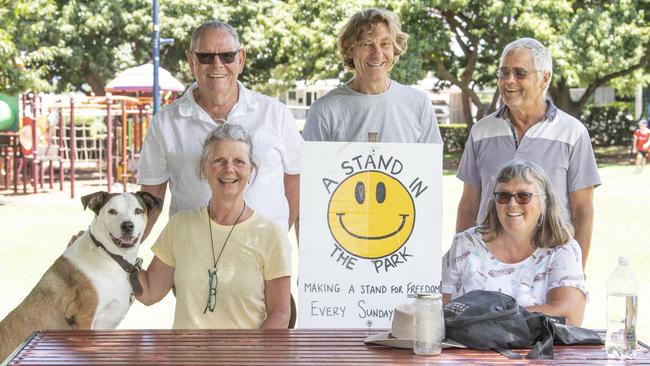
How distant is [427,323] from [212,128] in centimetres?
191

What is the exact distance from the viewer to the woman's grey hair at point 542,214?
398 centimetres

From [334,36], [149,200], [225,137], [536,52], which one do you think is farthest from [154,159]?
[334,36]

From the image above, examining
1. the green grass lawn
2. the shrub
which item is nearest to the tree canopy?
the shrub

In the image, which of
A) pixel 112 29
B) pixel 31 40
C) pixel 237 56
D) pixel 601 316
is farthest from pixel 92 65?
pixel 237 56

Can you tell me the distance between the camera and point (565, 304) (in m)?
3.89

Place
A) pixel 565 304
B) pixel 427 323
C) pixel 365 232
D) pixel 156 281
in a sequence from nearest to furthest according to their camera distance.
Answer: pixel 427 323 → pixel 565 304 → pixel 365 232 → pixel 156 281

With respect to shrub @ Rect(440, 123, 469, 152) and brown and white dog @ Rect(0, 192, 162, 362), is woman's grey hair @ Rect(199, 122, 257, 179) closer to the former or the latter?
brown and white dog @ Rect(0, 192, 162, 362)

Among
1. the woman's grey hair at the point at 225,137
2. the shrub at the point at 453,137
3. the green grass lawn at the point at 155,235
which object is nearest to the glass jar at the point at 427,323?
the woman's grey hair at the point at 225,137

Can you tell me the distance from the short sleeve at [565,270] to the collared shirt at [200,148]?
51.7 inches

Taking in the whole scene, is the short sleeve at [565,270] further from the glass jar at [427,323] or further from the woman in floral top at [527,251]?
the glass jar at [427,323]

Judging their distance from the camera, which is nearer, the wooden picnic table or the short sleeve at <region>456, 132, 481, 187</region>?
the wooden picnic table

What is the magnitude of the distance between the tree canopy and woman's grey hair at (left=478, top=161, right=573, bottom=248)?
1936cm

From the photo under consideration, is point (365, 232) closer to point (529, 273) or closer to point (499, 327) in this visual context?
point (529, 273)

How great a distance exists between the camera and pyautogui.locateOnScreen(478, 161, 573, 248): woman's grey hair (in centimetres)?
398
